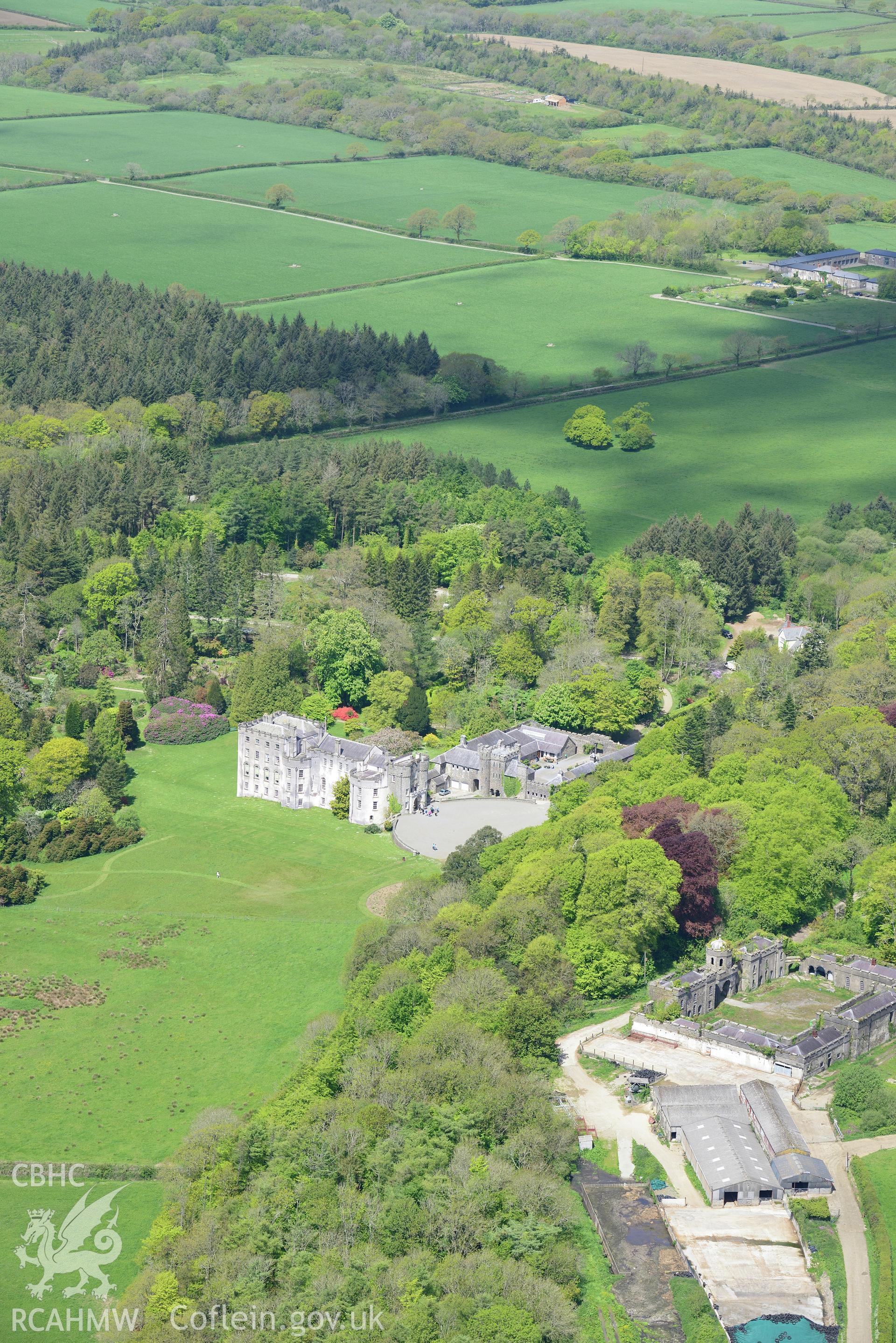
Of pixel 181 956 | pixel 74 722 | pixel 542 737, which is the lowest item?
pixel 181 956

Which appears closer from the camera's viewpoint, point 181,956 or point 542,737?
point 181,956

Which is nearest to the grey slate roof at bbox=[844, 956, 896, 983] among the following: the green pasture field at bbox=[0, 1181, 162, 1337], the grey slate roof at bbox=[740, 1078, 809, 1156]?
the grey slate roof at bbox=[740, 1078, 809, 1156]

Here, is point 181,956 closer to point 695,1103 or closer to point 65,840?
point 65,840

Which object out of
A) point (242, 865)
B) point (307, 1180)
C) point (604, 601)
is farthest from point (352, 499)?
point (307, 1180)

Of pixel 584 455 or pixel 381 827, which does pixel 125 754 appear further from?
pixel 584 455

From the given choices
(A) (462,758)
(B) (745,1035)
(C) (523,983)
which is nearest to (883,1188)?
(B) (745,1035)

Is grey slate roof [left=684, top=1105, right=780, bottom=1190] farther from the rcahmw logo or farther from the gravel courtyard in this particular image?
the gravel courtyard
